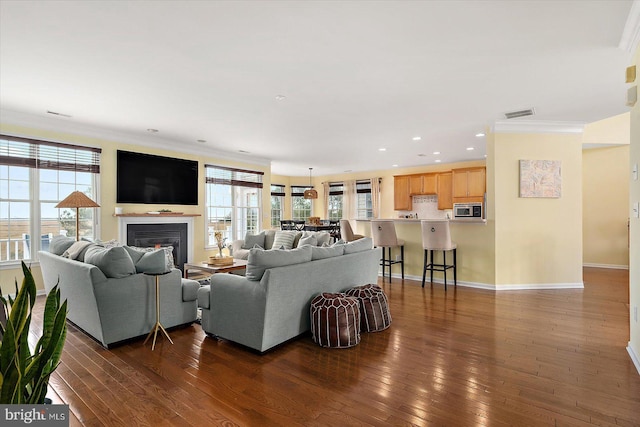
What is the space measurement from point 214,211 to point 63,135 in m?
3.15

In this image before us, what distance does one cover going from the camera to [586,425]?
6.36 ft

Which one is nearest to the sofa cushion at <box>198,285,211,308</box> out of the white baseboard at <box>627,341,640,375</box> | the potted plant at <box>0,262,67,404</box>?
the potted plant at <box>0,262,67,404</box>

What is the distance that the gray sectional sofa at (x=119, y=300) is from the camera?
3045 mm

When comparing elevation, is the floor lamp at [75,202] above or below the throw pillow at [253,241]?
above

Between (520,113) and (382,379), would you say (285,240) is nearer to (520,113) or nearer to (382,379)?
(382,379)

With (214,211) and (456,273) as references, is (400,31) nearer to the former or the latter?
(456,273)

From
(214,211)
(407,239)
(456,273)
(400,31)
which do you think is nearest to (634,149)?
(400,31)

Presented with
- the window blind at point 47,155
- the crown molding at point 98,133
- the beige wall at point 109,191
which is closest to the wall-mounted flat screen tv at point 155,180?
the beige wall at point 109,191

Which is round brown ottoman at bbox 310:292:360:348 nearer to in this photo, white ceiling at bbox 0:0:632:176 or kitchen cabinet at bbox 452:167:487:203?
white ceiling at bbox 0:0:632:176

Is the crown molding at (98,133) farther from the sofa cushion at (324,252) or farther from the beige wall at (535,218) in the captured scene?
the beige wall at (535,218)

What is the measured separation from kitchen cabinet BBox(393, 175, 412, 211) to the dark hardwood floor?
625 centimetres

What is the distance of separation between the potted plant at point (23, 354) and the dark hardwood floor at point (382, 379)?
0.86 m

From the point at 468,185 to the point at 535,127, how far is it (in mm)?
3405

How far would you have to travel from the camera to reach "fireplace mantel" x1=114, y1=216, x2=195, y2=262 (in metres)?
5.88
